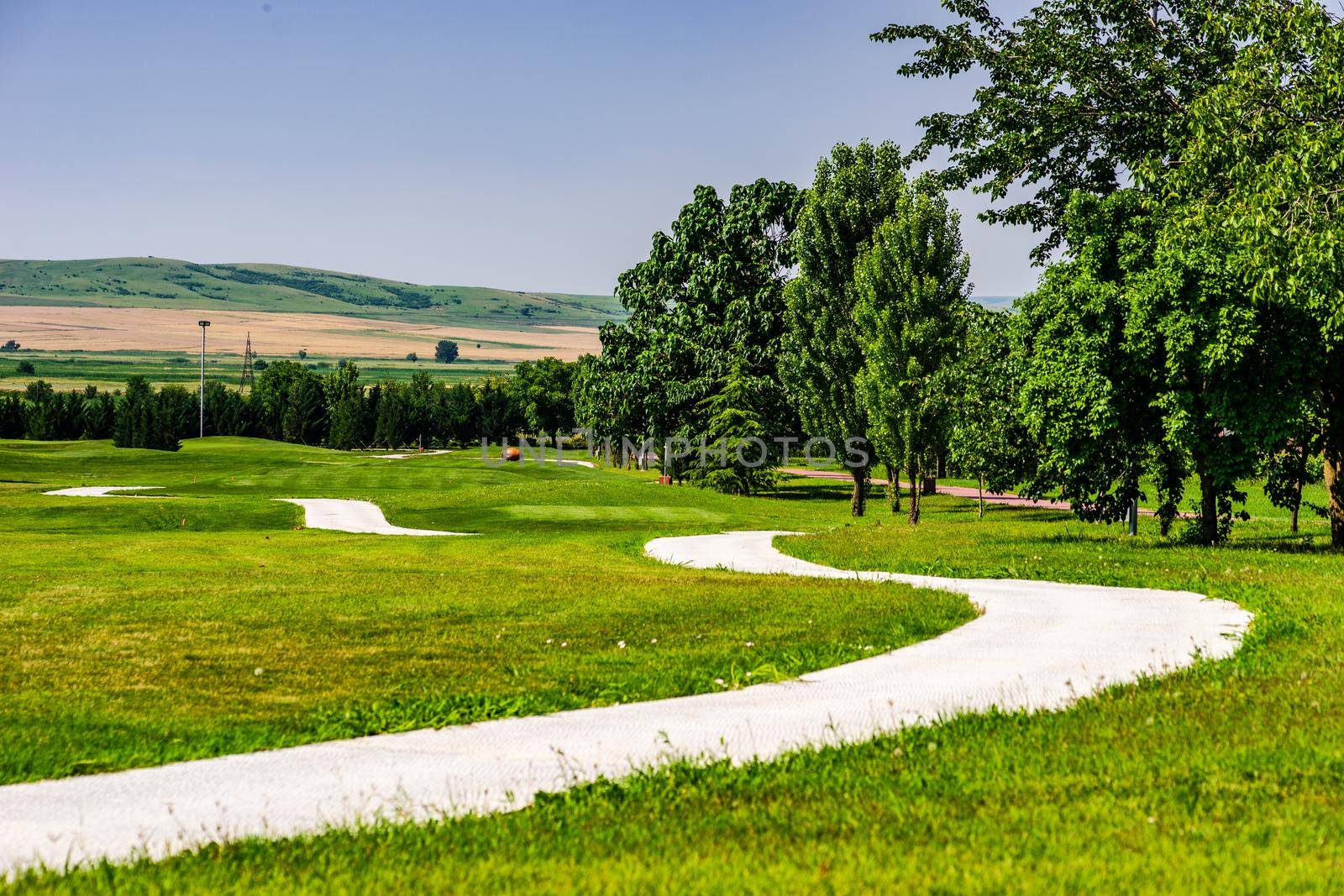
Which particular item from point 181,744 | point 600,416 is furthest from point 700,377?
point 181,744

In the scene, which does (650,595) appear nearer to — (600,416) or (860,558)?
(860,558)

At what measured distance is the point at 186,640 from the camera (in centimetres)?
1152

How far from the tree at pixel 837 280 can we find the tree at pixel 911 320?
4.76m

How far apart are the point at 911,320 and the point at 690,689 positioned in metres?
27.0

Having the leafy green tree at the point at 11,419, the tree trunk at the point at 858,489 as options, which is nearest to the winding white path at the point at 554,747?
the tree trunk at the point at 858,489

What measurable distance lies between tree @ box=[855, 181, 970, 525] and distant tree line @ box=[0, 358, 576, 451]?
6887cm

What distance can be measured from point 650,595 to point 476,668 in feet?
17.5

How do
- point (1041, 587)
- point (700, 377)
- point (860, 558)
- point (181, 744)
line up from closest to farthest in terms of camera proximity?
point (181, 744) → point (1041, 587) → point (860, 558) → point (700, 377)

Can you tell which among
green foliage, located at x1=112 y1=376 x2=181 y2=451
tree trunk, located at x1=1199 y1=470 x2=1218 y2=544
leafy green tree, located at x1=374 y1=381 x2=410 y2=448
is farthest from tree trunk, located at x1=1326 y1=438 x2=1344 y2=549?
leafy green tree, located at x1=374 y1=381 x2=410 y2=448

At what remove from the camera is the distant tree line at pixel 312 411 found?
9231 cm

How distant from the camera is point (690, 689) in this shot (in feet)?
31.6

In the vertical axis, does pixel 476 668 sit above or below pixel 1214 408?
below

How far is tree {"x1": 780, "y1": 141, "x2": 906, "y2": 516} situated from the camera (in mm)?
41500

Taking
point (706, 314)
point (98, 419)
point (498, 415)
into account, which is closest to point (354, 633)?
point (706, 314)
